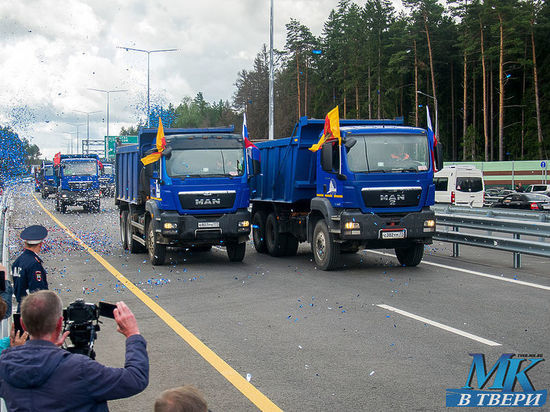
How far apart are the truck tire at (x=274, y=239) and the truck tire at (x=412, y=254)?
10.2 ft

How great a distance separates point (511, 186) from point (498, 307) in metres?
44.1

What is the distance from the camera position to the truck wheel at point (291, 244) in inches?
690

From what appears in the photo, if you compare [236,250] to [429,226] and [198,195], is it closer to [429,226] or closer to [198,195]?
[198,195]

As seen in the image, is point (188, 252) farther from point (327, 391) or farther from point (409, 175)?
point (327, 391)

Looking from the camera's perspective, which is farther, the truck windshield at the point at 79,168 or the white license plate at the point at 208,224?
the truck windshield at the point at 79,168

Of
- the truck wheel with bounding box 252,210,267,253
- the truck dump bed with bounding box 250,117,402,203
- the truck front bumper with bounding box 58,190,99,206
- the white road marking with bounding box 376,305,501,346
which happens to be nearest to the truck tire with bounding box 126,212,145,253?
the truck wheel with bounding box 252,210,267,253

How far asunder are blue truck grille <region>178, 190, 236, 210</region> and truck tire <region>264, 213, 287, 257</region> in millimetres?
1878

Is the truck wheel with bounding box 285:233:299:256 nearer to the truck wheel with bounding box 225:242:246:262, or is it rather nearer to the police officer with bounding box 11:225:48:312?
the truck wheel with bounding box 225:242:246:262

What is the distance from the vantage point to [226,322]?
9.45m

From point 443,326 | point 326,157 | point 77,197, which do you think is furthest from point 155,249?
point 77,197

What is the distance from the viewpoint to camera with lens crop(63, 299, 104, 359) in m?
3.78

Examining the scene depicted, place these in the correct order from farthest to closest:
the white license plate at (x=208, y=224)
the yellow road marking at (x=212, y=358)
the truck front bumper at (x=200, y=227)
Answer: the white license plate at (x=208, y=224) < the truck front bumper at (x=200, y=227) < the yellow road marking at (x=212, y=358)

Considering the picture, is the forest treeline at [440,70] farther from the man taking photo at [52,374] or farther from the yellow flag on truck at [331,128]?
the man taking photo at [52,374]

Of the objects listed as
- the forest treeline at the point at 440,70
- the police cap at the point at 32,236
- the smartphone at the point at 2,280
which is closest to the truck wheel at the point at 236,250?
the police cap at the point at 32,236
